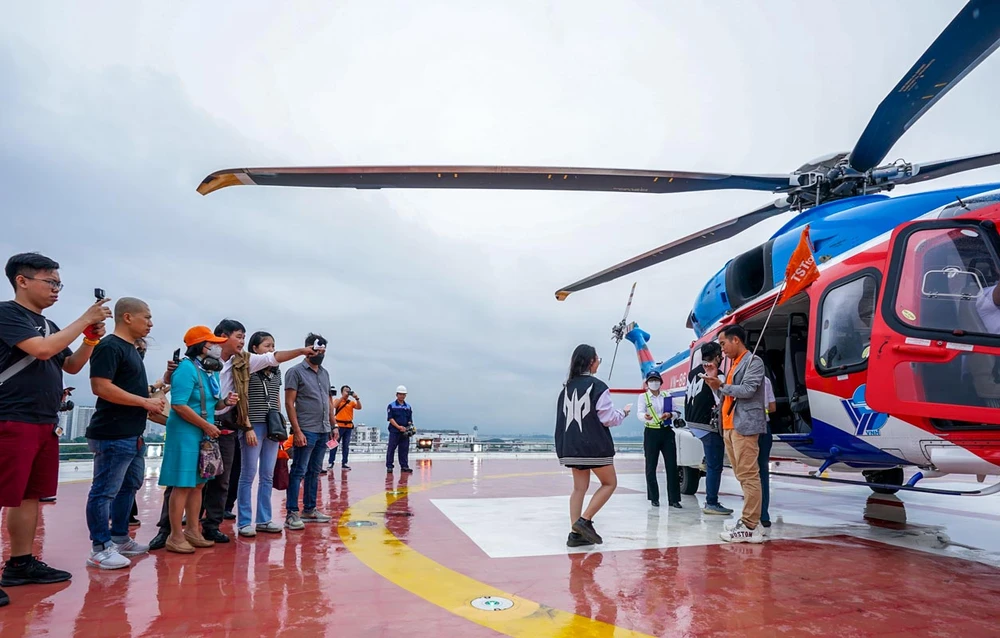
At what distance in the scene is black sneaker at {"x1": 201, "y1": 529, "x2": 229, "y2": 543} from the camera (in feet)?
17.0

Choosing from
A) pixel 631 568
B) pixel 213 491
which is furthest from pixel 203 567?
pixel 631 568

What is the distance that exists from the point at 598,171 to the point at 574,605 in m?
4.23

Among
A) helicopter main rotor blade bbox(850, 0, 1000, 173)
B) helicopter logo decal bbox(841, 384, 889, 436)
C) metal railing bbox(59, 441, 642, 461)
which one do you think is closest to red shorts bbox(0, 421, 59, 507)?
helicopter logo decal bbox(841, 384, 889, 436)

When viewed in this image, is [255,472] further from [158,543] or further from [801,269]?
[801,269]

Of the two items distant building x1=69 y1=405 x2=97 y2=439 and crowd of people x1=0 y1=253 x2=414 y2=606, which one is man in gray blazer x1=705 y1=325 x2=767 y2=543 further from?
distant building x1=69 y1=405 x2=97 y2=439

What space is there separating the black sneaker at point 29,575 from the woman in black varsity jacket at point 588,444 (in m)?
3.75

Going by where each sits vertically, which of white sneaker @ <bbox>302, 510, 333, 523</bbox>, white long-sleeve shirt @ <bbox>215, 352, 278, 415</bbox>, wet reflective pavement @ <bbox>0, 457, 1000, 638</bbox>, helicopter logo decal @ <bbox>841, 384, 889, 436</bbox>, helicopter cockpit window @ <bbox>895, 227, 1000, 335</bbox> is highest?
helicopter cockpit window @ <bbox>895, 227, 1000, 335</bbox>

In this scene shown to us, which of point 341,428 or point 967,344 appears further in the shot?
point 341,428

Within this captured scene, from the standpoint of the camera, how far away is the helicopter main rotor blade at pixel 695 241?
8.02 metres

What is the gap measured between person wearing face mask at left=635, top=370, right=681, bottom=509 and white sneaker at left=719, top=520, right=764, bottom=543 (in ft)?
6.64

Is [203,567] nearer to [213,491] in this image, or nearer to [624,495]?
[213,491]

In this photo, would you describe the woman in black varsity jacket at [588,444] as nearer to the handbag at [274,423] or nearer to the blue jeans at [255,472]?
the handbag at [274,423]

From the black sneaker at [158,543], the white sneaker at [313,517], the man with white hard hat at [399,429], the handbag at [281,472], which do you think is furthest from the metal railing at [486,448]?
the black sneaker at [158,543]

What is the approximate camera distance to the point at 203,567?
169 inches
